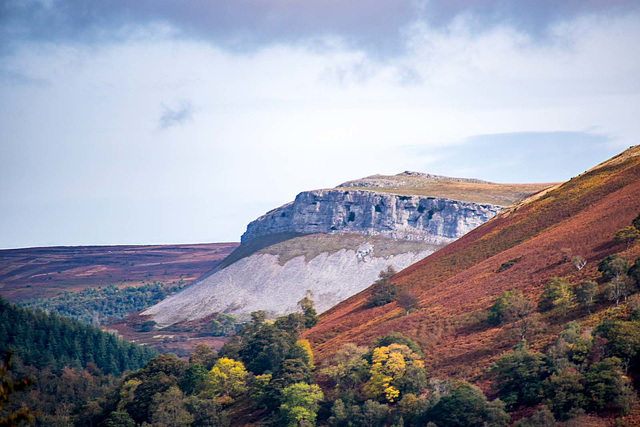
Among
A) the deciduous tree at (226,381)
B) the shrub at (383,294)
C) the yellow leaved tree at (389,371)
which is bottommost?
the deciduous tree at (226,381)

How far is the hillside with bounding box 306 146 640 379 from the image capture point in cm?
6681

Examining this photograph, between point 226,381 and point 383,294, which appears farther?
point 383,294

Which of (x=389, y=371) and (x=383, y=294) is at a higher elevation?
(x=383, y=294)

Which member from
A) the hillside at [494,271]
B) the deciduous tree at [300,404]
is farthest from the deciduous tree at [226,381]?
the deciduous tree at [300,404]

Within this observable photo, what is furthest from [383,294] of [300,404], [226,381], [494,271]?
[300,404]

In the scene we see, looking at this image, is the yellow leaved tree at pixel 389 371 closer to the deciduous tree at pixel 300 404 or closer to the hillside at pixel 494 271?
the hillside at pixel 494 271

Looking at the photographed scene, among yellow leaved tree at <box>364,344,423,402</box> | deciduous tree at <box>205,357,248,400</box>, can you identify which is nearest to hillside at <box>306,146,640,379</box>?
yellow leaved tree at <box>364,344,423,402</box>

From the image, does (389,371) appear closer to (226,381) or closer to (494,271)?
(226,381)

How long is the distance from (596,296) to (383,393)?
2347 centimetres

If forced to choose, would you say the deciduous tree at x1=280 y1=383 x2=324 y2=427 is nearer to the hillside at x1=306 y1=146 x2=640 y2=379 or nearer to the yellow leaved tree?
the yellow leaved tree

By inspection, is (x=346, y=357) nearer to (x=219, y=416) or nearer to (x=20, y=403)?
(x=219, y=416)

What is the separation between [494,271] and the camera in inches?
3356

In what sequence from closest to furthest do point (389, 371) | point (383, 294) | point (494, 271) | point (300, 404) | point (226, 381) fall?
point (389, 371)
point (300, 404)
point (226, 381)
point (494, 271)
point (383, 294)

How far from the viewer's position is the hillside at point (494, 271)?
66.8 meters
